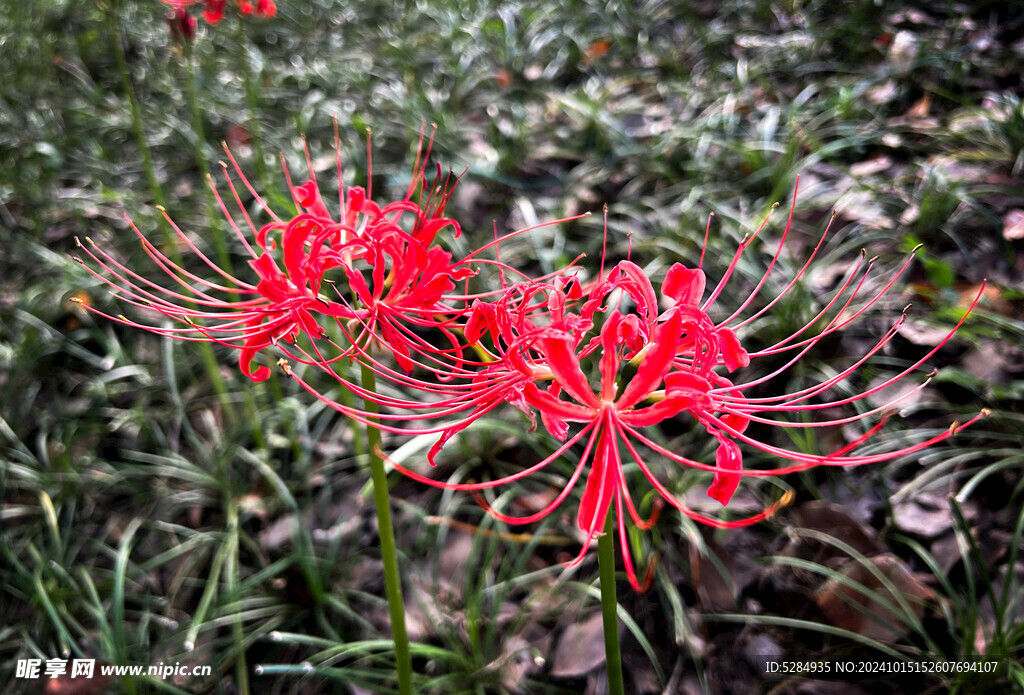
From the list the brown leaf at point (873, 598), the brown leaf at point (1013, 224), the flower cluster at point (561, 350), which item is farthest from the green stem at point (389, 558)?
the brown leaf at point (1013, 224)

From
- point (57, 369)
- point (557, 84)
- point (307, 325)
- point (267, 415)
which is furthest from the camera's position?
point (557, 84)

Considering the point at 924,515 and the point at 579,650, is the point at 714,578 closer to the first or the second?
the point at 579,650

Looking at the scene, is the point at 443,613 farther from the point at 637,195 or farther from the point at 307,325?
the point at 637,195

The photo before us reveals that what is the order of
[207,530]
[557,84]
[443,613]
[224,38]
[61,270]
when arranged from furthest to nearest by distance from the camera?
1. [224,38]
2. [557,84]
3. [61,270]
4. [207,530]
5. [443,613]

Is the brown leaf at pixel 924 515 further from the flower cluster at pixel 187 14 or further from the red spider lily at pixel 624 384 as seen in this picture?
the flower cluster at pixel 187 14

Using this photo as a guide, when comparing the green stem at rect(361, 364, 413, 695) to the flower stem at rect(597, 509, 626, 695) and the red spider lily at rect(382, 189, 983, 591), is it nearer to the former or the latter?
the red spider lily at rect(382, 189, 983, 591)

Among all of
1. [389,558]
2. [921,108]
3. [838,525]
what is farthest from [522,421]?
[921,108]

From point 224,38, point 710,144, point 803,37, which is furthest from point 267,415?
point 224,38
